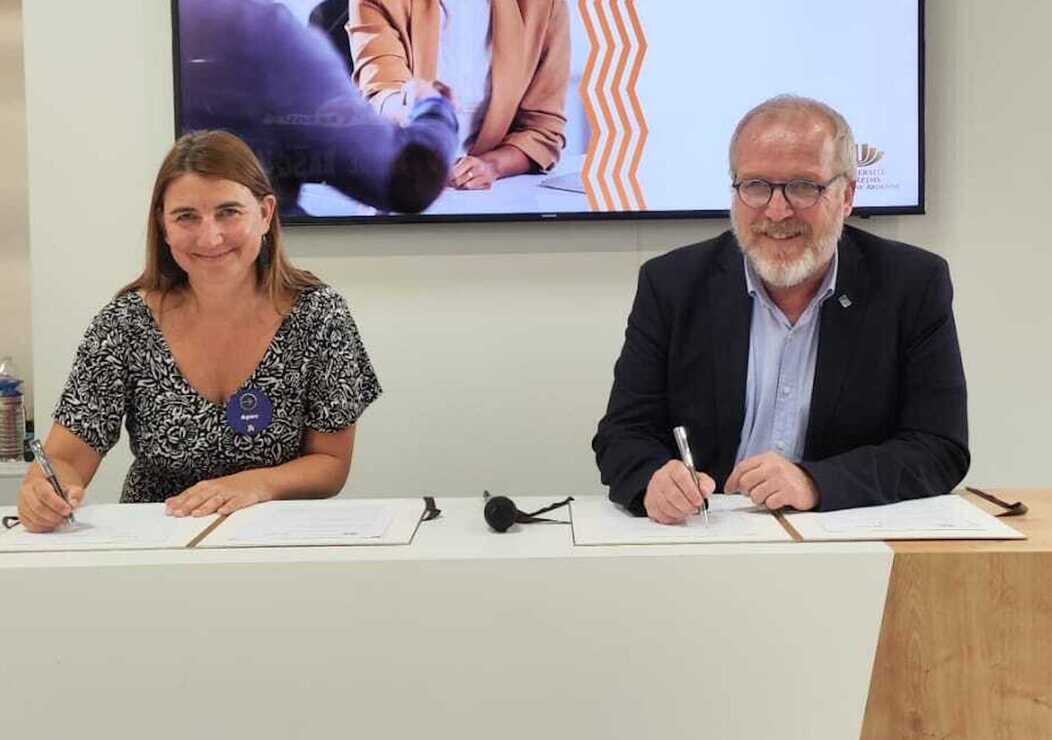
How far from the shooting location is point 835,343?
1.90 meters

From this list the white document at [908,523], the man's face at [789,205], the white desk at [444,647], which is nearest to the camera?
the white desk at [444,647]

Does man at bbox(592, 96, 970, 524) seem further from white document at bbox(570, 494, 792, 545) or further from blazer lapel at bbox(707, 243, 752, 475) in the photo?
white document at bbox(570, 494, 792, 545)

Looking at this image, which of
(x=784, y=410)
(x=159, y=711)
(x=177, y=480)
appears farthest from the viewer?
(x=177, y=480)

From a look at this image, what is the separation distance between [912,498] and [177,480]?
1.40m

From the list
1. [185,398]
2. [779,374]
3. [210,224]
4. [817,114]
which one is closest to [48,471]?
[185,398]

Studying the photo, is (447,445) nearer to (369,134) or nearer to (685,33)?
(369,134)

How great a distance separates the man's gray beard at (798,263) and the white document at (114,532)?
42.2 inches

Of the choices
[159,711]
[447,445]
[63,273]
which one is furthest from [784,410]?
[63,273]

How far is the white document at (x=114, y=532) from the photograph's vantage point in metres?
1.44

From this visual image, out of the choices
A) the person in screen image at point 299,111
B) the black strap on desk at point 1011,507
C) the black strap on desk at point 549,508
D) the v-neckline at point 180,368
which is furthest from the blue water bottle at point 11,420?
the black strap on desk at point 1011,507

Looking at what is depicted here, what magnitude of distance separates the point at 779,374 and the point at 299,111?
1740 mm

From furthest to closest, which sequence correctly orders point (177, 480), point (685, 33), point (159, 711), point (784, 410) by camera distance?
point (685, 33) < point (177, 480) < point (784, 410) < point (159, 711)

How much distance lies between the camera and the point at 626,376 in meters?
1.99

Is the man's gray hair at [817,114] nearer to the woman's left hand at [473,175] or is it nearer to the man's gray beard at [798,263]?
the man's gray beard at [798,263]
